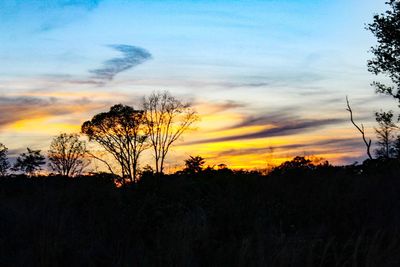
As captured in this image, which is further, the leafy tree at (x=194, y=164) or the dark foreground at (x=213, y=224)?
the leafy tree at (x=194, y=164)

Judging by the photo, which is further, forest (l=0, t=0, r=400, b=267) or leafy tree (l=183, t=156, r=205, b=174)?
leafy tree (l=183, t=156, r=205, b=174)

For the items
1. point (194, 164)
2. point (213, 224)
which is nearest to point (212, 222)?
point (213, 224)

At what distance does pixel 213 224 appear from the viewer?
898 cm

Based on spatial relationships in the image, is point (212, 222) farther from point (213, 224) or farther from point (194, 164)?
point (194, 164)

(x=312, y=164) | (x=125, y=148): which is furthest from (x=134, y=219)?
(x=125, y=148)

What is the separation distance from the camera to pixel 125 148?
2281 inches

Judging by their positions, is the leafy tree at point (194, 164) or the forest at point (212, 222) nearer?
the forest at point (212, 222)

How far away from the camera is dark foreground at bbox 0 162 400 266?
21.7 feet

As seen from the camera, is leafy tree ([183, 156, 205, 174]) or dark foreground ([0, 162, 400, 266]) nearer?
dark foreground ([0, 162, 400, 266])

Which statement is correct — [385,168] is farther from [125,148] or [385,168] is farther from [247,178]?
[125,148]

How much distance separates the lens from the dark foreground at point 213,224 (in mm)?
6613

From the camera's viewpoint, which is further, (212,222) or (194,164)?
(194,164)

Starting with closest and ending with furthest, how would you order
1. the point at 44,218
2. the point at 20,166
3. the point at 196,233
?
the point at 196,233 < the point at 44,218 < the point at 20,166

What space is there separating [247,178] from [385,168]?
6904mm
